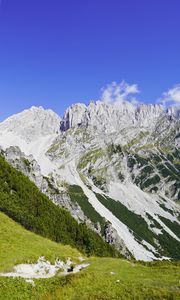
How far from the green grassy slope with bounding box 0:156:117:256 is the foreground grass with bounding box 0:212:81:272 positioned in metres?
20.0

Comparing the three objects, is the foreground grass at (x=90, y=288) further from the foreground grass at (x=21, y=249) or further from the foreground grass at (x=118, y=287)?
the foreground grass at (x=21, y=249)

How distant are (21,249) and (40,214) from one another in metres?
44.1

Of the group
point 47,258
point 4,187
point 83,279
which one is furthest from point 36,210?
point 83,279

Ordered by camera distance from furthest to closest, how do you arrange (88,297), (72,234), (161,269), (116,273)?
(72,234) < (161,269) < (116,273) < (88,297)

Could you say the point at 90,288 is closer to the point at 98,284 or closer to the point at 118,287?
the point at 98,284

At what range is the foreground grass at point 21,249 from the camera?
49.1 m

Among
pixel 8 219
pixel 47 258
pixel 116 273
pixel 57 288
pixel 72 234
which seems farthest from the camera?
Result: pixel 72 234

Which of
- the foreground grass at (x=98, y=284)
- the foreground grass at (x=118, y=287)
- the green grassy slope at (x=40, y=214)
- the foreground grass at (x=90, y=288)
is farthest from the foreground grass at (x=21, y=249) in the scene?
the green grassy slope at (x=40, y=214)

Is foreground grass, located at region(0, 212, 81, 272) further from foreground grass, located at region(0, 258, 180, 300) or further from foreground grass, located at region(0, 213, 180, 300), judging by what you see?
foreground grass, located at region(0, 258, 180, 300)

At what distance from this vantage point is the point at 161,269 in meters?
48.2

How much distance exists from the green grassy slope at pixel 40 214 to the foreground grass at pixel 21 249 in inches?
786

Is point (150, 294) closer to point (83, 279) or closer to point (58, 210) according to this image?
point (83, 279)

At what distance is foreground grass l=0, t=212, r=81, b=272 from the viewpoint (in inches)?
1934

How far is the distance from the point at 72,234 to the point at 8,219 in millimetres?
32450
